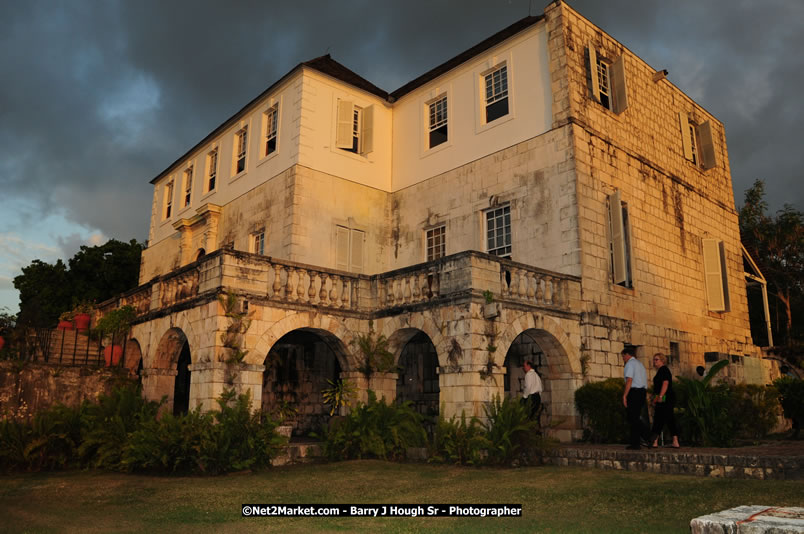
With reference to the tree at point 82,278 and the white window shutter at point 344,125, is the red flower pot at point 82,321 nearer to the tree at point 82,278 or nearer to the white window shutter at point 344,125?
the white window shutter at point 344,125

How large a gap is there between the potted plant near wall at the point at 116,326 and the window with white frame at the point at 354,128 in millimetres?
7472

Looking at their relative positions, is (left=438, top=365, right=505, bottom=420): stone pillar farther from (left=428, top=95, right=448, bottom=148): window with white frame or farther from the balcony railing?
(left=428, top=95, right=448, bottom=148): window with white frame

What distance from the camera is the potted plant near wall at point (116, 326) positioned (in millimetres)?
16266

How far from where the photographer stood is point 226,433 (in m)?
10.9

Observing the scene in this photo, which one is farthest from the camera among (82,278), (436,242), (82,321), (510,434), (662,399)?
(82,278)

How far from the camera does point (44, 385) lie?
14227 mm

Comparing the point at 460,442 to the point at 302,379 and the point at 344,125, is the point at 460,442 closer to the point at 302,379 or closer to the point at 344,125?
the point at 302,379

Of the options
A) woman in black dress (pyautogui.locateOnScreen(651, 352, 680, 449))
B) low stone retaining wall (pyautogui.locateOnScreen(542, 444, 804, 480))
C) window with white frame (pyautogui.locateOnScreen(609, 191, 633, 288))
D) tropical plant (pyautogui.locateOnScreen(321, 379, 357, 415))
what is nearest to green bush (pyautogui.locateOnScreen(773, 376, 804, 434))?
low stone retaining wall (pyautogui.locateOnScreen(542, 444, 804, 480))

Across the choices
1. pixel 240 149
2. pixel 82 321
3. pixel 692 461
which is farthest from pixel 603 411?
pixel 82 321

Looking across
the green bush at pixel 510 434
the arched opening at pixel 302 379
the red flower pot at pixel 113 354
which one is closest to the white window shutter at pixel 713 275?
the green bush at pixel 510 434

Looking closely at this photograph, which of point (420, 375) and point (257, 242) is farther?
point (257, 242)

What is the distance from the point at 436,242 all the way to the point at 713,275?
862 cm

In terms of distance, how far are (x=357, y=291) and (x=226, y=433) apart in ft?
15.3

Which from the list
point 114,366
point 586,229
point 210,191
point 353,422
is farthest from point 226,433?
point 210,191
